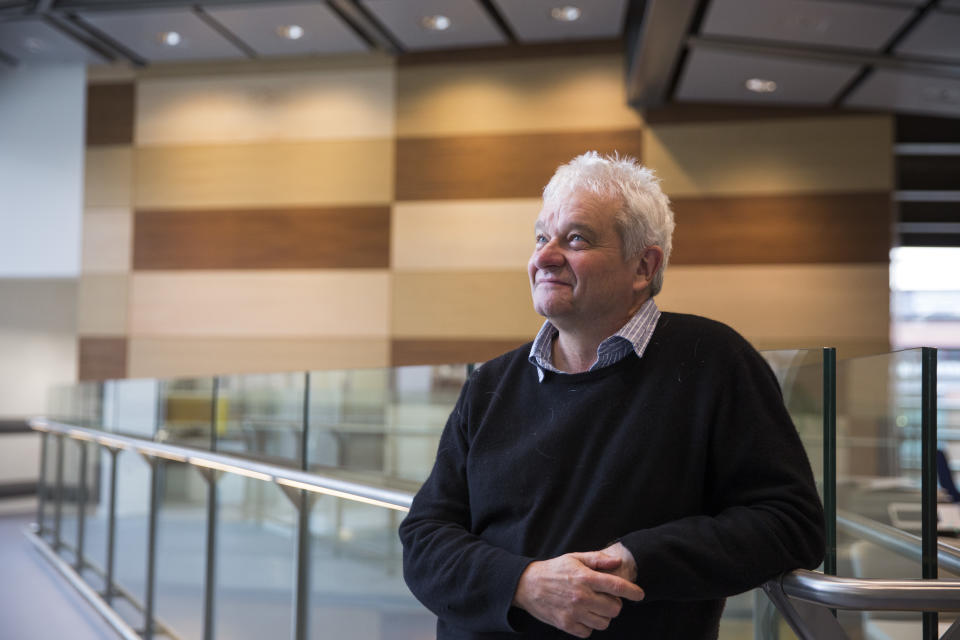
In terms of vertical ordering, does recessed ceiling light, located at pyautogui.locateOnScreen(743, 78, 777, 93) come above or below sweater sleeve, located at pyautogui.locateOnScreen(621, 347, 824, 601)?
above

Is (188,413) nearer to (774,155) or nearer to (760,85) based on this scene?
(760,85)

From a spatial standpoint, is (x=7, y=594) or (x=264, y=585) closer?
(x=264, y=585)

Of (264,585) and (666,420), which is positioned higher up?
(666,420)

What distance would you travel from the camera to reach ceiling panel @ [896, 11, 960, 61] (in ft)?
16.2

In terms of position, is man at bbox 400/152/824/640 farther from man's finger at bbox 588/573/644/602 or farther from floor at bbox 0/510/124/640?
floor at bbox 0/510/124/640

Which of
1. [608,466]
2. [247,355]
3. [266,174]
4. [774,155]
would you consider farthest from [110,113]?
[608,466]

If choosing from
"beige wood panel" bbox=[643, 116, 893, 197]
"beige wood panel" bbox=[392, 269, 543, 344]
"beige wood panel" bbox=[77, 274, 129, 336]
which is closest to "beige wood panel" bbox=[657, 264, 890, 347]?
"beige wood panel" bbox=[643, 116, 893, 197]

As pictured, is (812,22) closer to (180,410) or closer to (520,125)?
(520,125)

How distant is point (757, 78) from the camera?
6.04 meters

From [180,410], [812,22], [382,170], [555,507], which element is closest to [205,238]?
[382,170]

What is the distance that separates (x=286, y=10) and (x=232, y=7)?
0.36 meters

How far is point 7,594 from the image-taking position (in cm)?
559

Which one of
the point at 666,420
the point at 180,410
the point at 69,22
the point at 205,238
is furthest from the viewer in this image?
the point at 205,238

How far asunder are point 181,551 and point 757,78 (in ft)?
14.7
